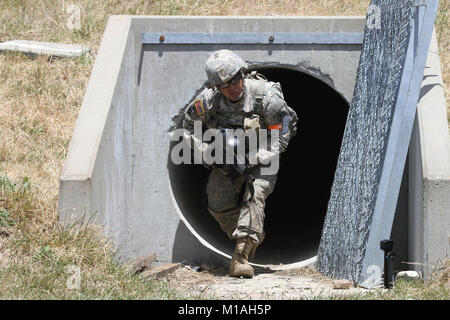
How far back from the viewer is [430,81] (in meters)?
7.09

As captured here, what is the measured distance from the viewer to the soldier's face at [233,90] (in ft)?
23.1

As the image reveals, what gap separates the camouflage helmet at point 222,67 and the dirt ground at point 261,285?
1607 mm

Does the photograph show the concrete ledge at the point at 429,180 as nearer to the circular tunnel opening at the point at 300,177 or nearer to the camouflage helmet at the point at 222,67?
the camouflage helmet at the point at 222,67

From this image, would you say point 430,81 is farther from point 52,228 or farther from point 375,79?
point 52,228

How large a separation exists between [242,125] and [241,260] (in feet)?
3.75

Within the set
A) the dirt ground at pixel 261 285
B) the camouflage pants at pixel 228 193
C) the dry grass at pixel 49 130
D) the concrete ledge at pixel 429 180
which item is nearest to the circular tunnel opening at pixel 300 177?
the dry grass at pixel 49 130

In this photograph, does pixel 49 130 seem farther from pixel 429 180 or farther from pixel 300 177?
pixel 300 177

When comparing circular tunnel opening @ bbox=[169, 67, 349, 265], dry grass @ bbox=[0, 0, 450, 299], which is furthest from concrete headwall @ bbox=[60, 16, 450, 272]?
circular tunnel opening @ bbox=[169, 67, 349, 265]

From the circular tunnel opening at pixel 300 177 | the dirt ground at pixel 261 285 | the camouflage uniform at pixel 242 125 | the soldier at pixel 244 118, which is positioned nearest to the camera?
the dirt ground at pixel 261 285

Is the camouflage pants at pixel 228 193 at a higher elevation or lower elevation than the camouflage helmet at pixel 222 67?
lower

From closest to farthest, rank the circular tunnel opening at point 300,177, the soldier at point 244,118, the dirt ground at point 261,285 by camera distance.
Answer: the dirt ground at point 261,285
the soldier at point 244,118
the circular tunnel opening at point 300,177

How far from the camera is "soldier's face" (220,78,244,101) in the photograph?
704 cm

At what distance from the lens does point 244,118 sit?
727 cm

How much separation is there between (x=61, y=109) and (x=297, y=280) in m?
2.75
